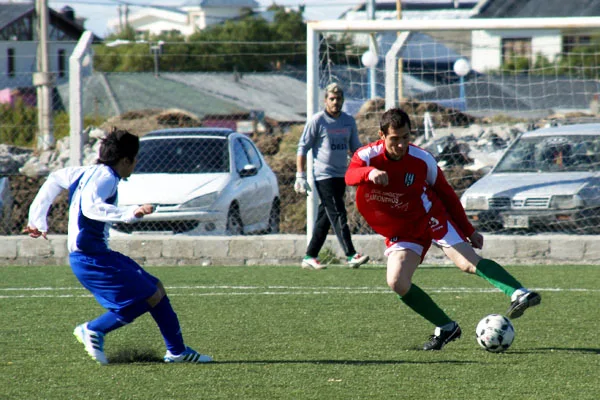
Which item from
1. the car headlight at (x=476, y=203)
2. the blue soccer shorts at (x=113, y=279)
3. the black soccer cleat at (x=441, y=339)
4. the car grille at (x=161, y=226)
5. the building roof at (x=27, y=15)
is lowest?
the car grille at (x=161, y=226)

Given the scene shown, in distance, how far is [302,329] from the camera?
7160 millimetres

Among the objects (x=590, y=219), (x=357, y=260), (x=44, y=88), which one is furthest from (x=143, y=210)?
(x=44, y=88)

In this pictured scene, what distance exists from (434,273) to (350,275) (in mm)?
887

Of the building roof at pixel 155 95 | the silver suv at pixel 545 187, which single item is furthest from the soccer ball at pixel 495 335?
the building roof at pixel 155 95

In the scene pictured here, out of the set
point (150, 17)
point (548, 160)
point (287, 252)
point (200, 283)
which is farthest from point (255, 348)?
point (150, 17)

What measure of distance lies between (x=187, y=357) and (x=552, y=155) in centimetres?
796

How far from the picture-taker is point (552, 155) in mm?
12742

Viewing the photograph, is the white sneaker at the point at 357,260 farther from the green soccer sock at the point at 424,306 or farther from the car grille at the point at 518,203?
the green soccer sock at the point at 424,306

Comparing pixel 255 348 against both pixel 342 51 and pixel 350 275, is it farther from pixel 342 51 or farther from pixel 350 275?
pixel 342 51

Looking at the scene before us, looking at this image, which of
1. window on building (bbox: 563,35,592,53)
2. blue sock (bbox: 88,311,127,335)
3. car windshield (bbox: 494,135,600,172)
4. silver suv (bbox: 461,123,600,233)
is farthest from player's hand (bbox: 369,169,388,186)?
window on building (bbox: 563,35,592,53)

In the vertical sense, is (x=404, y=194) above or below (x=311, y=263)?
above

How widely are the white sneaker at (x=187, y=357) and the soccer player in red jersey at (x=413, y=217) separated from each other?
1.26 metres

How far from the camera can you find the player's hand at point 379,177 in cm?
568

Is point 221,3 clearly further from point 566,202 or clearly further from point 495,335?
point 495,335
